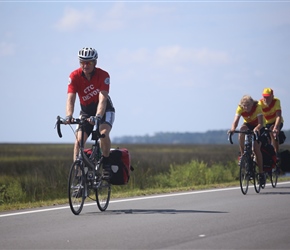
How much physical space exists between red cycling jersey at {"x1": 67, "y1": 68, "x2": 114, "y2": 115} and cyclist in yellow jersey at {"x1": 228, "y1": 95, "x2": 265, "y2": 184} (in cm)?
472

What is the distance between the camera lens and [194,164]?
81.9ft

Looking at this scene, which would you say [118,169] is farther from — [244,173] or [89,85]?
[244,173]

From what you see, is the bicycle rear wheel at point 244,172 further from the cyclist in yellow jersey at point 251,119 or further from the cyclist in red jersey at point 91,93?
the cyclist in red jersey at point 91,93

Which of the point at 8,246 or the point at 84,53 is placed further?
the point at 84,53

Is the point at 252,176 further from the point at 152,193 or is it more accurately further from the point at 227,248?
the point at 227,248

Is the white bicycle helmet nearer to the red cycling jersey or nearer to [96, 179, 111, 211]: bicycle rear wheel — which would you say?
the red cycling jersey

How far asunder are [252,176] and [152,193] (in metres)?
2.30

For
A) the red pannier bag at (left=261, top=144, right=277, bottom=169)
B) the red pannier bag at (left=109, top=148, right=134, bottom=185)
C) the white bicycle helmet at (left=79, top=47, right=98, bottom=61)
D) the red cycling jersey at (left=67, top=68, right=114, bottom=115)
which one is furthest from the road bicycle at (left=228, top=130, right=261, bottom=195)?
the white bicycle helmet at (left=79, top=47, right=98, bottom=61)

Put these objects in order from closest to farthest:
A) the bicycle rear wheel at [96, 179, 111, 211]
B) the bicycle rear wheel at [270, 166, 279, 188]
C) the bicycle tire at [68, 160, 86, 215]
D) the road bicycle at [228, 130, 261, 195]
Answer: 1. the bicycle tire at [68, 160, 86, 215]
2. the bicycle rear wheel at [96, 179, 111, 211]
3. the road bicycle at [228, 130, 261, 195]
4. the bicycle rear wheel at [270, 166, 279, 188]

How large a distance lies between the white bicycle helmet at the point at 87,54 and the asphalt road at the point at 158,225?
2.64 meters

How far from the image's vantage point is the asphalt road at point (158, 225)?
964 centimetres

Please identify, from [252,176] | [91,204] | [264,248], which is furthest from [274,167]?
[264,248]

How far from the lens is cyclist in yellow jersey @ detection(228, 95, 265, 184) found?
55.4 feet

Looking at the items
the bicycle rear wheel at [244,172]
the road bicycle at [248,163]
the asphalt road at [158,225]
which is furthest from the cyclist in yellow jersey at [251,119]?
the asphalt road at [158,225]
